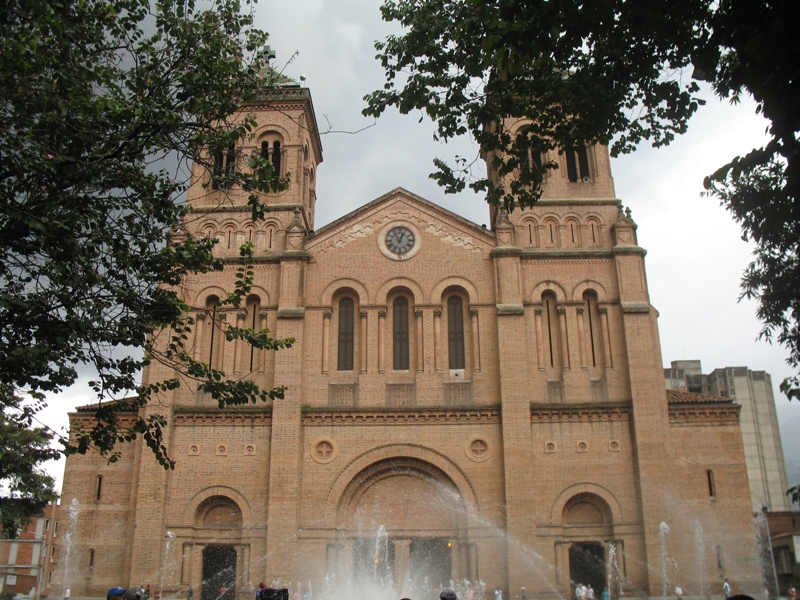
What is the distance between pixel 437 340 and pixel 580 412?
19.6 ft

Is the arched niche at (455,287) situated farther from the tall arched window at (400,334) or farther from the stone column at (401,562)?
the stone column at (401,562)

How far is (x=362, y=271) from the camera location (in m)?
31.1

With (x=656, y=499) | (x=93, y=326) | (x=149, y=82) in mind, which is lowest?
(x=656, y=499)

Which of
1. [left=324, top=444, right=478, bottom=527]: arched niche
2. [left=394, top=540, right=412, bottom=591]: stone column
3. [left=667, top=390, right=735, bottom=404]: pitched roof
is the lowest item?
[left=394, top=540, right=412, bottom=591]: stone column

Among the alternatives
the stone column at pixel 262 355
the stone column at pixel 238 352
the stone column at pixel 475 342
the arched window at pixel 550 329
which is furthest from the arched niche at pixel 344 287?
the arched window at pixel 550 329

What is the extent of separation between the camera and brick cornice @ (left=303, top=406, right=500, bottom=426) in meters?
28.7

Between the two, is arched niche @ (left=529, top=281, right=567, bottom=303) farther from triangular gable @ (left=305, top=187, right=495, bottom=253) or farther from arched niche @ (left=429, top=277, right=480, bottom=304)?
triangular gable @ (left=305, top=187, right=495, bottom=253)

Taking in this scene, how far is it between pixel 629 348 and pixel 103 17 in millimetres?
22427

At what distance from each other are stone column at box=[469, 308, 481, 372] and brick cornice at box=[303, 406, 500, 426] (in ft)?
5.80

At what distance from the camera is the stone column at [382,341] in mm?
29850

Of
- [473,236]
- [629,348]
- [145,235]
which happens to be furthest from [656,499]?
[145,235]

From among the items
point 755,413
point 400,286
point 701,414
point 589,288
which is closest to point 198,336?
point 400,286

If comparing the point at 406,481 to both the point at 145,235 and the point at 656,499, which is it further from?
the point at 145,235

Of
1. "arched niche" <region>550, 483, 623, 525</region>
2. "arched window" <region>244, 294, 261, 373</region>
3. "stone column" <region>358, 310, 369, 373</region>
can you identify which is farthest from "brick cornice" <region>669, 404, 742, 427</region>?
"arched window" <region>244, 294, 261, 373</region>
